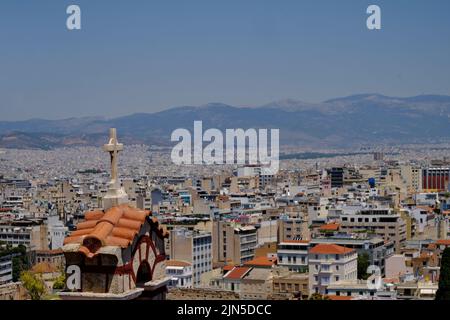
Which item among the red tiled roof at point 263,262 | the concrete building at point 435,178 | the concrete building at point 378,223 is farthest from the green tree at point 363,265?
the concrete building at point 435,178

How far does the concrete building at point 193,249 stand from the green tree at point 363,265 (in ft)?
9.67

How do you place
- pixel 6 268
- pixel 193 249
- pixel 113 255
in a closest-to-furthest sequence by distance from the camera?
pixel 113 255, pixel 6 268, pixel 193 249

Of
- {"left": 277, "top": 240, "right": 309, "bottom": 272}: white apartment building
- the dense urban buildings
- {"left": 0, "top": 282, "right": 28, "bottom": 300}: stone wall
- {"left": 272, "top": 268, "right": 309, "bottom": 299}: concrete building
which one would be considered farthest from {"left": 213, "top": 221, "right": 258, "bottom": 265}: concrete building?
{"left": 0, "top": 282, "right": 28, "bottom": 300}: stone wall

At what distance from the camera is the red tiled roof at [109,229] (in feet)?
10.5

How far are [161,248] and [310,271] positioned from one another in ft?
37.4

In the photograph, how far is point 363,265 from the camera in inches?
623

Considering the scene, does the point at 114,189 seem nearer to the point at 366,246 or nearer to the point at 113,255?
the point at 113,255

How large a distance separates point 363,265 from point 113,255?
13.0 m

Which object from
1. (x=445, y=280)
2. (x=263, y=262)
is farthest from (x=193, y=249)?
(x=445, y=280)

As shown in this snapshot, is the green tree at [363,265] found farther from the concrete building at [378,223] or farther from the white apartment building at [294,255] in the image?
the concrete building at [378,223]

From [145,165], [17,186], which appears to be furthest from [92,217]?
[145,165]

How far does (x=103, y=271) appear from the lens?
3.21 metres

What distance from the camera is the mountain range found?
6319 centimetres
